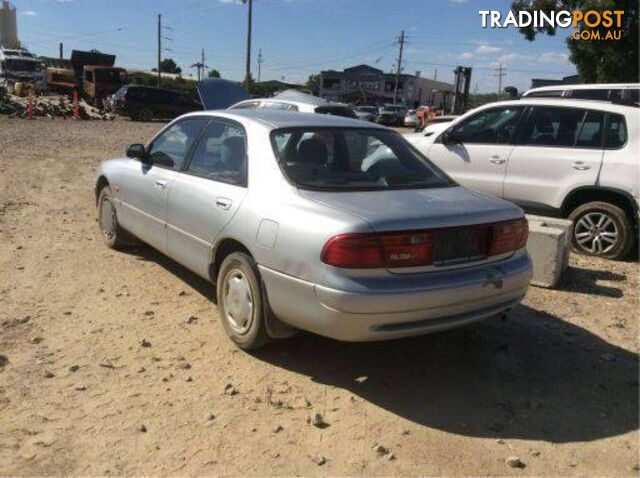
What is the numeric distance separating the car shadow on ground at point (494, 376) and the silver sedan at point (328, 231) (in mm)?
419

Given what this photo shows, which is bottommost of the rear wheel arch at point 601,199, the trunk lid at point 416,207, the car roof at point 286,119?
the rear wheel arch at point 601,199

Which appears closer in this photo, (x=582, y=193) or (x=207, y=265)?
(x=207, y=265)

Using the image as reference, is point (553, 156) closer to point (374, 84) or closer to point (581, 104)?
point (581, 104)

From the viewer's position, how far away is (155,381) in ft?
12.2

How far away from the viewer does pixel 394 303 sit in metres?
3.34

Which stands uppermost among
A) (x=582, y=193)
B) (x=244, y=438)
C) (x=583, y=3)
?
(x=583, y=3)

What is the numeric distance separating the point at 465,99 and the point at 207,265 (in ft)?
49.4

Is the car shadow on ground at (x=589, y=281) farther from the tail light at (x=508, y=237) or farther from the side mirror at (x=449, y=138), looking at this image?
the side mirror at (x=449, y=138)

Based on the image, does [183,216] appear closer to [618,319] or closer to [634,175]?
[618,319]

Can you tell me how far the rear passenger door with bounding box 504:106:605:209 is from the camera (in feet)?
22.2

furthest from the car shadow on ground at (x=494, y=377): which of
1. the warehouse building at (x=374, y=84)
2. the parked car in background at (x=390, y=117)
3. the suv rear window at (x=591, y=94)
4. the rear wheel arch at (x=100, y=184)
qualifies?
the warehouse building at (x=374, y=84)

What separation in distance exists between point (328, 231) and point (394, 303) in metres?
0.52

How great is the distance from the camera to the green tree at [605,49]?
20.2 metres

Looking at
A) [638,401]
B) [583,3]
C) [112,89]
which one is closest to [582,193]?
[638,401]
